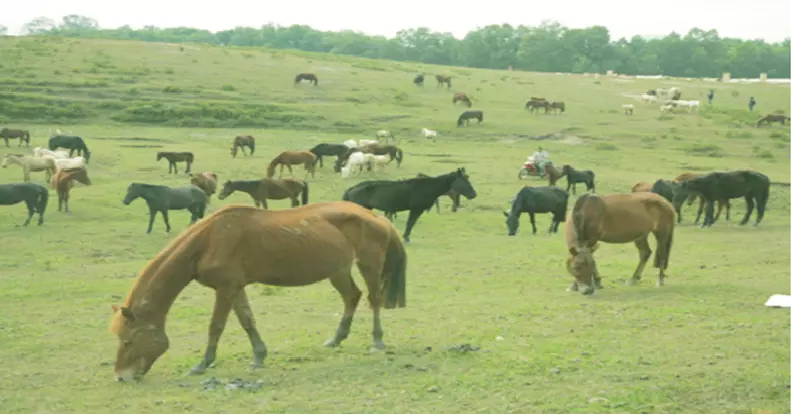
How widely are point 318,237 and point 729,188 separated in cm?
1888

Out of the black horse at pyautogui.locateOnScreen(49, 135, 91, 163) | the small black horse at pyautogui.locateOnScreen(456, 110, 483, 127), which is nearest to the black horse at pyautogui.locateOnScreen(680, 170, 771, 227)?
the black horse at pyautogui.locateOnScreen(49, 135, 91, 163)

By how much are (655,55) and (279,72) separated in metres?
73.5

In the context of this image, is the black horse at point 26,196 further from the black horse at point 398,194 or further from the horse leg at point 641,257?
the horse leg at point 641,257

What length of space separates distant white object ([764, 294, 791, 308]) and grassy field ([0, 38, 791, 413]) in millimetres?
273

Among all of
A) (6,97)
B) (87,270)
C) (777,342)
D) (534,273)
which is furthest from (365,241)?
(6,97)

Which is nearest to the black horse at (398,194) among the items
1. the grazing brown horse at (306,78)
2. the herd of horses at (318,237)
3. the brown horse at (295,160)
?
the herd of horses at (318,237)

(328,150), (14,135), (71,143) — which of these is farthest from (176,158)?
(14,135)

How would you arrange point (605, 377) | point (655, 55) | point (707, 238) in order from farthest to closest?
point (655, 55), point (707, 238), point (605, 377)

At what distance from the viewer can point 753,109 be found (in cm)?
6925

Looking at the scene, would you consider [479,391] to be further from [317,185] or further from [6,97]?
[6,97]

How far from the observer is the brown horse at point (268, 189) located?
27666 mm

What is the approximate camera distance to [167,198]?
81.1 feet

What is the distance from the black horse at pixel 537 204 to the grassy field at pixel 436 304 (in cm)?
74

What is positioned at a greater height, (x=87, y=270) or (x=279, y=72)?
(x=279, y=72)
